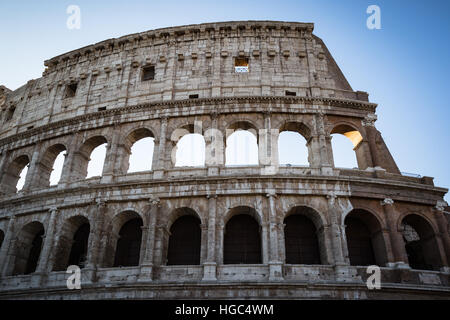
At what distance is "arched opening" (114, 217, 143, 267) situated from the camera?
49.3 feet

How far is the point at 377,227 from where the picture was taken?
1428cm

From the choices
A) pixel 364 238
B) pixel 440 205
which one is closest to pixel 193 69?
pixel 364 238

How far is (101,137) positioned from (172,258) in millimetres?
7628

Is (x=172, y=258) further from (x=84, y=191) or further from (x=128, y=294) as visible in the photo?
(x=84, y=191)

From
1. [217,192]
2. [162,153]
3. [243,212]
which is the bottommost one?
[243,212]

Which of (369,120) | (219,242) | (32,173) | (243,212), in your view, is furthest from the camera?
(32,173)

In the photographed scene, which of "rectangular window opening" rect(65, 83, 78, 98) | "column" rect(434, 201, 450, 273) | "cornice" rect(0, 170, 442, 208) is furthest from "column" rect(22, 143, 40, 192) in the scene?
"column" rect(434, 201, 450, 273)

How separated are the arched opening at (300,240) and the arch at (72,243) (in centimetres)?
935

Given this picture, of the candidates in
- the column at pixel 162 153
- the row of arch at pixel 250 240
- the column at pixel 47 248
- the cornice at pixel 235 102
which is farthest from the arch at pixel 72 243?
the cornice at pixel 235 102

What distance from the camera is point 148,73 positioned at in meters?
19.4

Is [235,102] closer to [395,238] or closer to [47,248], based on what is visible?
[395,238]

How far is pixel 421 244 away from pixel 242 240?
813 cm

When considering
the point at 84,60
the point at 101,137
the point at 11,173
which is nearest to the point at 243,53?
the point at 101,137
